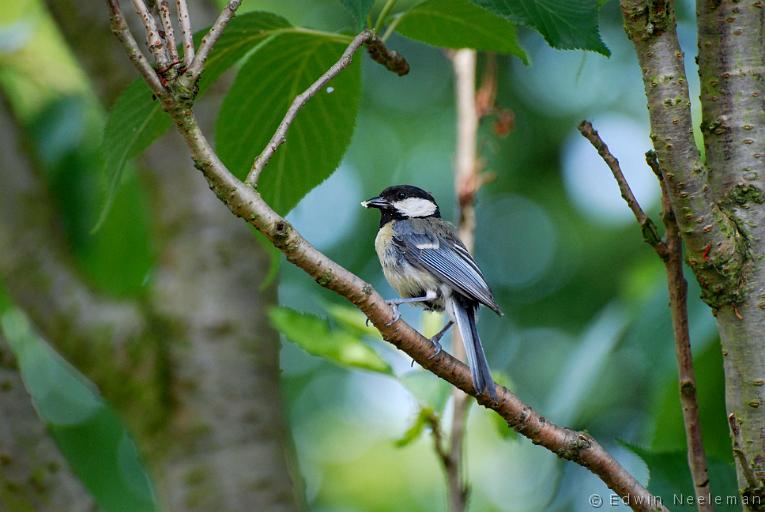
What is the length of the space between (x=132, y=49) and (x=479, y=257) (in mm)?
6424

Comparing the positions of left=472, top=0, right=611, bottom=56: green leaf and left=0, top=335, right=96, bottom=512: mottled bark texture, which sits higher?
left=472, top=0, right=611, bottom=56: green leaf

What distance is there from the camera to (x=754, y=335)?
155 centimetres

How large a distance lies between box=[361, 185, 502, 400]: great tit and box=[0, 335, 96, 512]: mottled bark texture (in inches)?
41.2

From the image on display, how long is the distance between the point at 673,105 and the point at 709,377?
100cm

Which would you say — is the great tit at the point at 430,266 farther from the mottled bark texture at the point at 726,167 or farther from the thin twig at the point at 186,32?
the thin twig at the point at 186,32

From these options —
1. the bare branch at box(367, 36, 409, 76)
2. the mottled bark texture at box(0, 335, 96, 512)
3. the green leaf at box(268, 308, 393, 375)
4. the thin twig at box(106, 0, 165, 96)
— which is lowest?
the mottled bark texture at box(0, 335, 96, 512)

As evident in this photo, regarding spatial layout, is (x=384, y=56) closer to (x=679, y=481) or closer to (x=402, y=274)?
(x=679, y=481)

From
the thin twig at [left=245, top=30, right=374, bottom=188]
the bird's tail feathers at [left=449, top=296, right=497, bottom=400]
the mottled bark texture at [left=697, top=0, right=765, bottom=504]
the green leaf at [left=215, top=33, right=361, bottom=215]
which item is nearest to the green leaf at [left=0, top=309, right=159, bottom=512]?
the bird's tail feathers at [left=449, top=296, right=497, bottom=400]

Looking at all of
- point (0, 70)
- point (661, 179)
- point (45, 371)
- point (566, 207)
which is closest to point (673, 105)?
point (661, 179)

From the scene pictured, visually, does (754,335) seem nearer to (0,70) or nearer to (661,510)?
(661,510)

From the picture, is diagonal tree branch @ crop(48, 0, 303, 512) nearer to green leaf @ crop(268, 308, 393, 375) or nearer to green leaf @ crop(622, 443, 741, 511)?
green leaf @ crop(268, 308, 393, 375)

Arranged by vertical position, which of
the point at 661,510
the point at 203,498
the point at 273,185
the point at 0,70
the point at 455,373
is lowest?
the point at 203,498

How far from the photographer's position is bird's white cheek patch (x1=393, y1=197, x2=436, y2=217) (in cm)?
365

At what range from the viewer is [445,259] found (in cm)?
297
